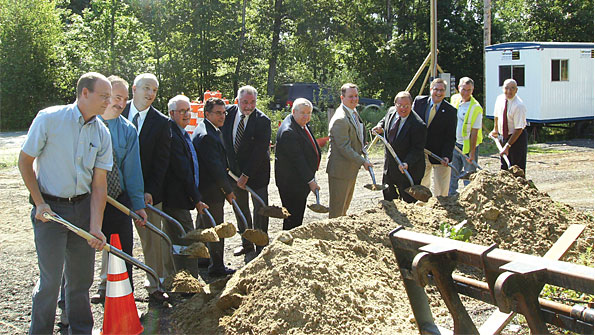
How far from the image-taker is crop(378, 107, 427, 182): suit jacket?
25.7 ft

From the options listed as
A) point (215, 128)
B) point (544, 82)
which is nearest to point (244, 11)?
point (544, 82)

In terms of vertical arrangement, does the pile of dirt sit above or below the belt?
below

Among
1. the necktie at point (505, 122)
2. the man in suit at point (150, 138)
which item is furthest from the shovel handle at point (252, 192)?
the necktie at point (505, 122)

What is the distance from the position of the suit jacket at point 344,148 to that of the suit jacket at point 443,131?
59.4 inches

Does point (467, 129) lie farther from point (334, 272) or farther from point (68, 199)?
point (68, 199)

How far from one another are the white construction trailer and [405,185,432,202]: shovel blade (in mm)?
13896

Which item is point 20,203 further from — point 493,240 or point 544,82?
point 544,82

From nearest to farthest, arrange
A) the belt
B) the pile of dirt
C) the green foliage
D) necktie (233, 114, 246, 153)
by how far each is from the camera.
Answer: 1. the belt
2. the pile of dirt
3. the green foliage
4. necktie (233, 114, 246, 153)

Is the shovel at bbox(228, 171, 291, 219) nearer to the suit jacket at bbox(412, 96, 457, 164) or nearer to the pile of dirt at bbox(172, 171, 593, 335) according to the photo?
the pile of dirt at bbox(172, 171, 593, 335)

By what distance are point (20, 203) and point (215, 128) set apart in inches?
229

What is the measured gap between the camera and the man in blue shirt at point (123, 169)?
5.05 m

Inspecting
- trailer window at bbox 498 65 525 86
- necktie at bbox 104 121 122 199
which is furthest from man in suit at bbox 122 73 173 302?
trailer window at bbox 498 65 525 86

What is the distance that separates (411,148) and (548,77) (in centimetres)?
1400

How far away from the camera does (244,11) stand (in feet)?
91.2
